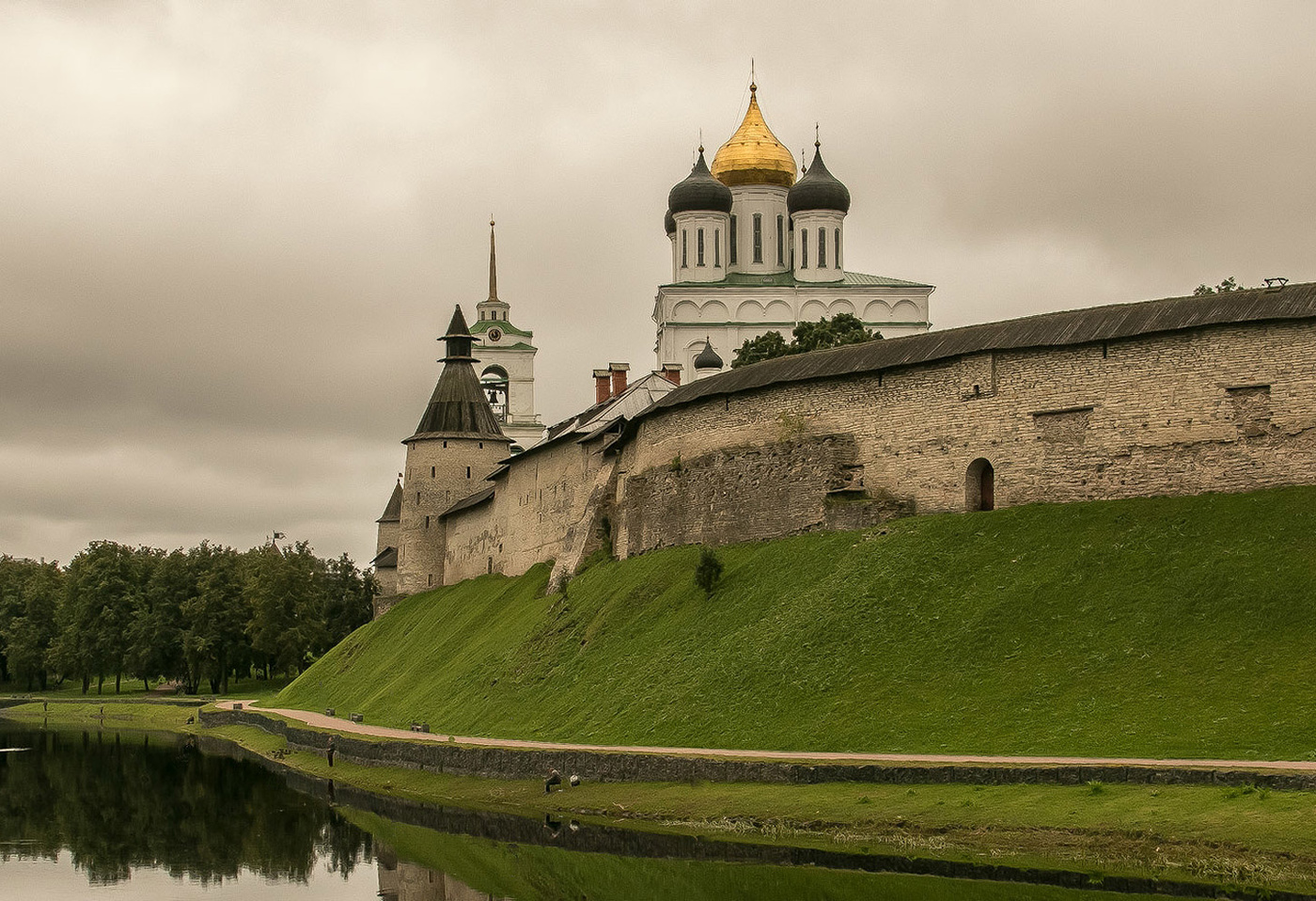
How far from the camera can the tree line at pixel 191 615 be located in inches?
2928

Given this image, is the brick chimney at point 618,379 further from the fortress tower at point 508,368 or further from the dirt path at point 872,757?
the fortress tower at point 508,368

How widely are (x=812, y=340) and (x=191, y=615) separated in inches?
1330

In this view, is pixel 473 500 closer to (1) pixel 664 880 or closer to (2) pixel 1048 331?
(2) pixel 1048 331

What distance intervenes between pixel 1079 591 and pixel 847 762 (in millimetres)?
6004

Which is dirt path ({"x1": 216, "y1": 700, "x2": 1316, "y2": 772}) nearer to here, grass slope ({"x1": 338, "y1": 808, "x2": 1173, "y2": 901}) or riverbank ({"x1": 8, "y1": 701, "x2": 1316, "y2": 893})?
riverbank ({"x1": 8, "y1": 701, "x2": 1316, "y2": 893})

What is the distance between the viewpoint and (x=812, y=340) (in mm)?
59594

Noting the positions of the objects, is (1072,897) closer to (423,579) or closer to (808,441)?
(808,441)

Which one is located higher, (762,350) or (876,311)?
(876,311)

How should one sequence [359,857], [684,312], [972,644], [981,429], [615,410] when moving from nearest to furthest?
[972,644]
[359,857]
[981,429]
[615,410]
[684,312]

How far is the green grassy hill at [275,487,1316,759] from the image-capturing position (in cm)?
2458

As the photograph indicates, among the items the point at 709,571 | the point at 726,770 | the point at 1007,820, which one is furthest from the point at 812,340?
the point at 1007,820

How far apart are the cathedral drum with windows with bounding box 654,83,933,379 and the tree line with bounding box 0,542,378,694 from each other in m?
21.3

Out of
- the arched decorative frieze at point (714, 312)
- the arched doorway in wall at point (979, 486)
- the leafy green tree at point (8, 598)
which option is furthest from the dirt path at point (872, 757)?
the leafy green tree at point (8, 598)

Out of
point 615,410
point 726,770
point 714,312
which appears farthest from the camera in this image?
point 714,312
